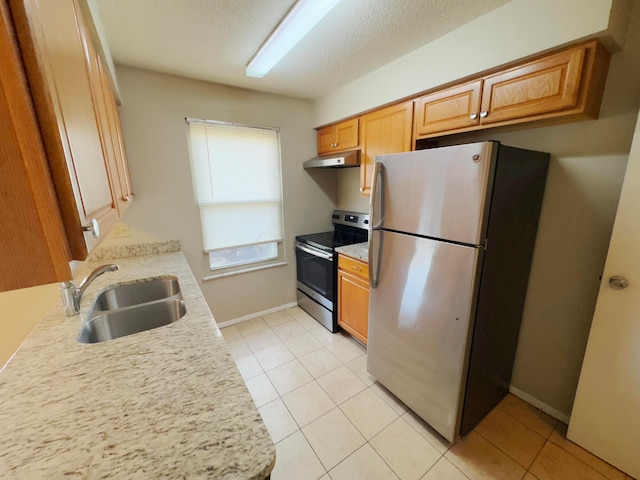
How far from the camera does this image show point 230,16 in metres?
1.42

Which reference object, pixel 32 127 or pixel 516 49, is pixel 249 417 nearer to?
pixel 32 127

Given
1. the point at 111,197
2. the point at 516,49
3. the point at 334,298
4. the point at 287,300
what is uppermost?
the point at 516,49

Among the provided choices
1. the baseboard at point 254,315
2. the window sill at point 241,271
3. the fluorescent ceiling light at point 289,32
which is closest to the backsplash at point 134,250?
the window sill at point 241,271

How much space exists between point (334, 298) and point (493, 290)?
4.70ft

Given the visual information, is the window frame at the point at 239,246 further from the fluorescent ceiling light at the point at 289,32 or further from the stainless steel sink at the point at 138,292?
the stainless steel sink at the point at 138,292

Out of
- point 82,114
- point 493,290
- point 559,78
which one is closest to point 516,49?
point 559,78

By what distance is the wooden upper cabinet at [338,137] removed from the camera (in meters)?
2.49

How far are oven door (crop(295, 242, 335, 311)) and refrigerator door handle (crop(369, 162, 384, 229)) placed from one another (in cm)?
84

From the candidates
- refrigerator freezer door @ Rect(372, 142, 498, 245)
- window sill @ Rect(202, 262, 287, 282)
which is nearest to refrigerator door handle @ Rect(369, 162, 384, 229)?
refrigerator freezer door @ Rect(372, 142, 498, 245)

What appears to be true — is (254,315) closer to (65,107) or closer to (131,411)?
(131,411)

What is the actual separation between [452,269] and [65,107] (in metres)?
1.55

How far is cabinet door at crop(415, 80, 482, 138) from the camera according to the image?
157 cm

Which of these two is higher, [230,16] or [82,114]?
[230,16]

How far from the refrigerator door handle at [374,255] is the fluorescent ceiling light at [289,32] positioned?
1.25 meters
